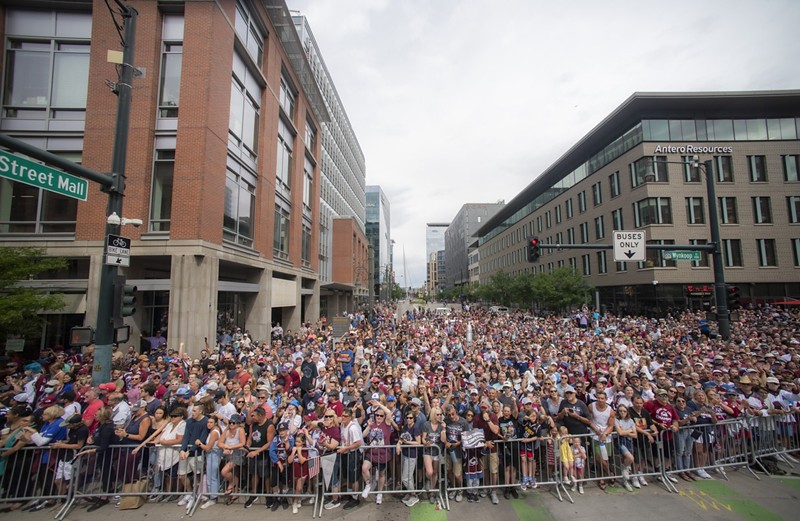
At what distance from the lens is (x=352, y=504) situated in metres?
5.97

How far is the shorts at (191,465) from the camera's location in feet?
19.5

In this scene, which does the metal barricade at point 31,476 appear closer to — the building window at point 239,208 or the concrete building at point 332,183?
the building window at point 239,208

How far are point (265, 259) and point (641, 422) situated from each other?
17923 mm

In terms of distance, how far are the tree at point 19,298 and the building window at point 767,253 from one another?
47144mm

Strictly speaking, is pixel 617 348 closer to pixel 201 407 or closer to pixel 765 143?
pixel 201 407

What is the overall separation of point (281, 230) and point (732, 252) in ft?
126

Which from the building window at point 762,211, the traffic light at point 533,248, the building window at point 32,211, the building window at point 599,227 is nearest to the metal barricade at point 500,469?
the traffic light at point 533,248

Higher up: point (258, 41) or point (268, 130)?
point (258, 41)

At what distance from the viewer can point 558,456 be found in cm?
641

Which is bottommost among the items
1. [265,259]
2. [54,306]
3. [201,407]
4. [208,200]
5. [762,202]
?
[201,407]

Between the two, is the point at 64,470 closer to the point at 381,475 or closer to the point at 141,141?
the point at 381,475

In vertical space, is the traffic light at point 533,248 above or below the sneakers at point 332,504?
above

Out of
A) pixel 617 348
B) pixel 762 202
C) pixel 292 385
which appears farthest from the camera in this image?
pixel 762 202

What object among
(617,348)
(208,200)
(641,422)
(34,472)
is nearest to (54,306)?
(208,200)
